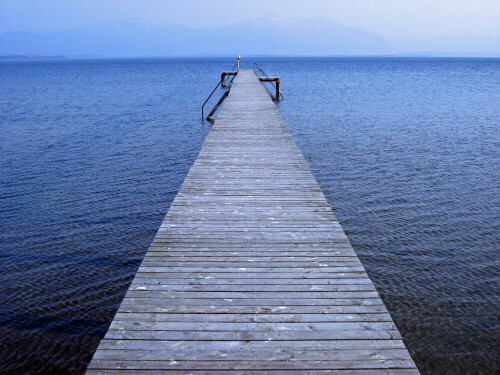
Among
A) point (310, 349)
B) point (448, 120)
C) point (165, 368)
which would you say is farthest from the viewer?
point (448, 120)

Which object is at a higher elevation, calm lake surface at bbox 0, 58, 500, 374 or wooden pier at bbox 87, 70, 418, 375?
wooden pier at bbox 87, 70, 418, 375

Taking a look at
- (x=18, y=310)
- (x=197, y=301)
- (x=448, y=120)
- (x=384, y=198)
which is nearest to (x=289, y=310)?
(x=197, y=301)

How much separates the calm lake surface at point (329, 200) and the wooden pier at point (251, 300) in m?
2.40

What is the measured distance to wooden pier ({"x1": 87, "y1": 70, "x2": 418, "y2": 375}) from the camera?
4141 millimetres

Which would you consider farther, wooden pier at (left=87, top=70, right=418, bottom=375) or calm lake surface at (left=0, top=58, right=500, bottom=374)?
calm lake surface at (left=0, top=58, right=500, bottom=374)

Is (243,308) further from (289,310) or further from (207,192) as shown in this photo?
(207,192)

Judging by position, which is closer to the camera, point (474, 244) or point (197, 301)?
point (197, 301)

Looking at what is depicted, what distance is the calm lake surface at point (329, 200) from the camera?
7.44m

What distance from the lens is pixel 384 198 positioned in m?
13.5

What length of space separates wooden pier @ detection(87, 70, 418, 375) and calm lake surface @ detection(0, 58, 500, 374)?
240cm

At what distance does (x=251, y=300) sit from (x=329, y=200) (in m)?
8.68

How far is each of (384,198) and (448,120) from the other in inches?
664

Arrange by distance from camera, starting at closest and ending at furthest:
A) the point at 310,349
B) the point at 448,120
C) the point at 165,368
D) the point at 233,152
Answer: the point at 165,368, the point at 310,349, the point at 233,152, the point at 448,120

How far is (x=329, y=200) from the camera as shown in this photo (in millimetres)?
13391
